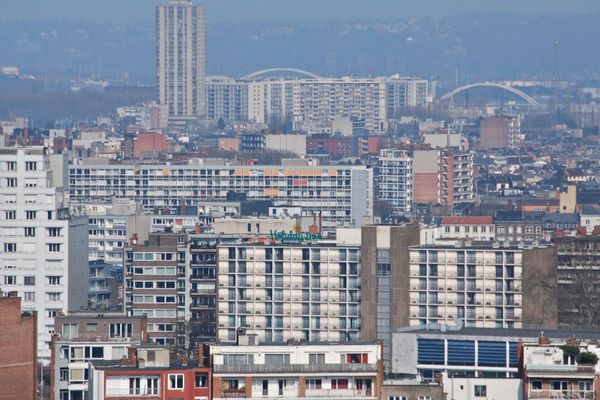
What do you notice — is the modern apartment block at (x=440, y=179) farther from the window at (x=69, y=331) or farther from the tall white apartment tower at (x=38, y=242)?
the window at (x=69, y=331)

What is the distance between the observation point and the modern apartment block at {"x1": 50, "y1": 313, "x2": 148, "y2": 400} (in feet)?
113

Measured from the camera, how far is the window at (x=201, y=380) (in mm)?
28766

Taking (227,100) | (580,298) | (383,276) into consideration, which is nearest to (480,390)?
(383,276)

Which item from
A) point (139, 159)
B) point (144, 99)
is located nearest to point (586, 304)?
point (139, 159)

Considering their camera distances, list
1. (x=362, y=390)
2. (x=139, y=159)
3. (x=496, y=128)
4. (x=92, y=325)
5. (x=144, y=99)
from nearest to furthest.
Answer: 1. (x=362, y=390)
2. (x=92, y=325)
3. (x=139, y=159)
4. (x=496, y=128)
5. (x=144, y=99)

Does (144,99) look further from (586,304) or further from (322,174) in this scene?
(586,304)

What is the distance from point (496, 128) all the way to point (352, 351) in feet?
433

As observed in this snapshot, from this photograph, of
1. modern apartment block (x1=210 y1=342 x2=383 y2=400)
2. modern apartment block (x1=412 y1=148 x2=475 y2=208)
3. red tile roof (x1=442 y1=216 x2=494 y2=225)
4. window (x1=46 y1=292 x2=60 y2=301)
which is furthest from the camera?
modern apartment block (x1=412 y1=148 x2=475 y2=208)

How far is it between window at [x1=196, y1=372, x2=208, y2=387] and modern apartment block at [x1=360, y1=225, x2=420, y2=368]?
15.8 meters

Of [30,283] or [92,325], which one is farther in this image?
[30,283]

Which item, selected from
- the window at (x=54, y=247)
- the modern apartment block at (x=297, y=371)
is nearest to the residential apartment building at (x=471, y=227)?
the window at (x=54, y=247)

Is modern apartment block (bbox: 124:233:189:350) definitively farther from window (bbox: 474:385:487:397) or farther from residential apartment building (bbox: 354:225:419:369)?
window (bbox: 474:385:487:397)

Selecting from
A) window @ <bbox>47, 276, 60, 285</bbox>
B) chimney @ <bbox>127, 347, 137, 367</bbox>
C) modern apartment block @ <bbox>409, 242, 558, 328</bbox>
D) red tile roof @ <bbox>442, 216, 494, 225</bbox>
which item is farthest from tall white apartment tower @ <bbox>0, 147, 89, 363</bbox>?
red tile roof @ <bbox>442, 216, 494, 225</bbox>

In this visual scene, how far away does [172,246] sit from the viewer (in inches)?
2034
